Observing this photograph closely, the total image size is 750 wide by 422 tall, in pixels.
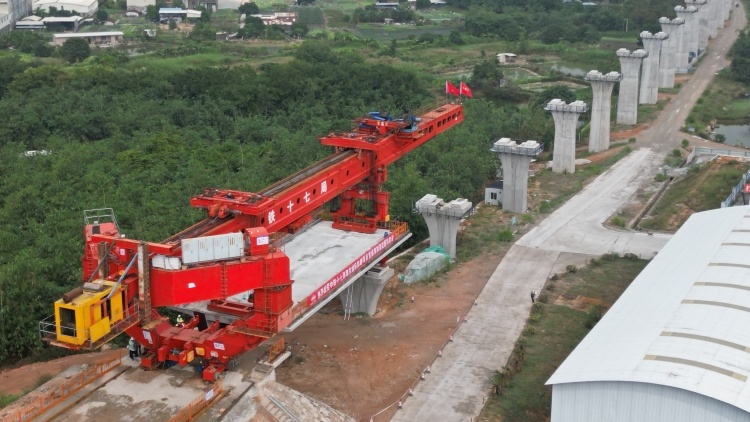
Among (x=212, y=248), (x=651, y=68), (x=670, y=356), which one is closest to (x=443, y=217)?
(x=670, y=356)

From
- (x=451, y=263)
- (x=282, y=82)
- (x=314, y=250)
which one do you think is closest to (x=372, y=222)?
(x=314, y=250)

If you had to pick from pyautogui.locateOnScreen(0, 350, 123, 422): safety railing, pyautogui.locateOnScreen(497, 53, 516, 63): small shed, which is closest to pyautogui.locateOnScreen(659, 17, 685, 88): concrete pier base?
pyautogui.locateOnScreen(497, 53, 516, 63): small shed

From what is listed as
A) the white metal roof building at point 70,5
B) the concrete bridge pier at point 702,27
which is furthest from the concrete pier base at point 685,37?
the white metal roof building at point 70,5

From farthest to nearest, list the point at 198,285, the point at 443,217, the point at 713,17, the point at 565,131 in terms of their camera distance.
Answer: the point at 713,17 → the point at 565,131 → the point at 443,217 → the point at 198,285

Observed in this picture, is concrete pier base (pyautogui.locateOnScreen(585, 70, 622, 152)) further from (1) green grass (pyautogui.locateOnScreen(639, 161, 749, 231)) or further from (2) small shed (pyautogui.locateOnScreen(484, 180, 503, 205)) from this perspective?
(2) small shed (pyautogui.locateOnScreen(484, 180, 503, 205))

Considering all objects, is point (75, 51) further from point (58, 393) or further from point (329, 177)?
point (58, 393)

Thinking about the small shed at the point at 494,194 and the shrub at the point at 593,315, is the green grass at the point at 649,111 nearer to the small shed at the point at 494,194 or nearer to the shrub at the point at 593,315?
the small shed at the point at 494,194
